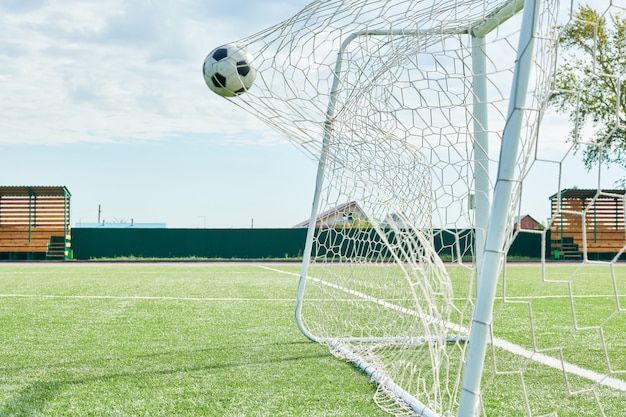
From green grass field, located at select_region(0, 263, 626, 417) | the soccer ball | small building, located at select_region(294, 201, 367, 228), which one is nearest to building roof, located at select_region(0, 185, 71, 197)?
green grass field, located at select_region(0, 263, 626, 417)

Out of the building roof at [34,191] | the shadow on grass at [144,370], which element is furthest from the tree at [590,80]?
the building roof at [34,191]

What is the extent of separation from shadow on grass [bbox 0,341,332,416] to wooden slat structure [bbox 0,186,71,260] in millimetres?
19679

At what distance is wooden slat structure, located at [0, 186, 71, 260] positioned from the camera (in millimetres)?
22188

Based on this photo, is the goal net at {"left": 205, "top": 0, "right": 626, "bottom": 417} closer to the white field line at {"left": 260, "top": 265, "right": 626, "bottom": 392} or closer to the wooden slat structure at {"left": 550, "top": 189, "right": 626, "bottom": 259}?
the white field line at {"left": 260, "top": 265, "right": 626, "bottom": 392}

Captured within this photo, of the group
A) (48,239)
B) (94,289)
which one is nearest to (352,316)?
(94,289)

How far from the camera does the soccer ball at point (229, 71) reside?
3.25 m

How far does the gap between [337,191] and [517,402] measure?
6.26 ft

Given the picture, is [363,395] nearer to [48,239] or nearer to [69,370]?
[69,370]

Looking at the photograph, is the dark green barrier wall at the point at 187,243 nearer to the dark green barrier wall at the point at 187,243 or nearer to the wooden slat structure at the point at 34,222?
the dark green barrier wall at the point at 187,243

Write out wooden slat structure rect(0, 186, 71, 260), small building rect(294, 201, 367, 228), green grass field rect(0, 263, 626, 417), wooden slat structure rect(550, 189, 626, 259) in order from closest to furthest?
green grass field rect(0, 263, 626, 417)
small building rect(294, 201, 367, 228)
wooden slat structure rect(0, 186, 71, 260)
wooden slat structure rect(550, 189, 626, 259)

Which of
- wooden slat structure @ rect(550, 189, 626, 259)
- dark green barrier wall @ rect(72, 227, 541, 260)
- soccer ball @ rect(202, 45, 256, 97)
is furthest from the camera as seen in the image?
dark green barrier wall @ rect(72, 227, 541, 260)

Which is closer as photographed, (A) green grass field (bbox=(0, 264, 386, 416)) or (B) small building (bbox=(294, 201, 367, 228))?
(A) green grass field (bbox=(0, 264, 386, 416))

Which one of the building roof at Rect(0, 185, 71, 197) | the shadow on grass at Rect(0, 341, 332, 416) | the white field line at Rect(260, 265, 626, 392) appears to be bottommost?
the shadow on grass at Rect(0, 341, 332, 416)

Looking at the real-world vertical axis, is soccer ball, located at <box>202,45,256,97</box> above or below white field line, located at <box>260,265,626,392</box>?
above
